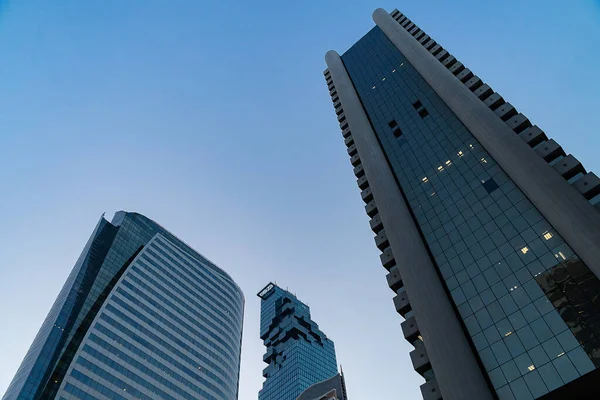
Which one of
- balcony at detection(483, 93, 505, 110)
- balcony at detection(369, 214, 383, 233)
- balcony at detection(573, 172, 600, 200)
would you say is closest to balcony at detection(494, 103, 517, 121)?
balcony at detection(483, 93, 505, 110)

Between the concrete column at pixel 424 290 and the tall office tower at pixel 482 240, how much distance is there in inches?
5.3

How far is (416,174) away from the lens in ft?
205

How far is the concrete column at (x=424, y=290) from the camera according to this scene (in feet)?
130

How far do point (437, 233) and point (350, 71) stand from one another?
5660 centimetres

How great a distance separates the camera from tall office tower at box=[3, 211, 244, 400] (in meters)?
103

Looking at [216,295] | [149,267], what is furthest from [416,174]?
[216,295]

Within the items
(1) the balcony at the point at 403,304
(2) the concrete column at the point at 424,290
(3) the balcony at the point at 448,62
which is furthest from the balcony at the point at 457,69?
(1) the balcony at the point at 403,304

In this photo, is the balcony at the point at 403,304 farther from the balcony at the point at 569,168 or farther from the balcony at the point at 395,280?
the balcony at the point at 569,168

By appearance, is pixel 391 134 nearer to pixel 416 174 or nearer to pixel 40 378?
pixel 416 174

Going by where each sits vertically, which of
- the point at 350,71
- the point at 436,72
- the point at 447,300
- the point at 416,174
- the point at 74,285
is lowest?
the point at 447,300

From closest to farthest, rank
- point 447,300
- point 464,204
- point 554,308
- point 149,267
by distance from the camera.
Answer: point 554,308
point 447,300
point 464,204
point 149,267

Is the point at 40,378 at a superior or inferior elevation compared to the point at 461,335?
superior

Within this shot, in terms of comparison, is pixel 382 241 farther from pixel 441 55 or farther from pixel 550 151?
pixel 441 55

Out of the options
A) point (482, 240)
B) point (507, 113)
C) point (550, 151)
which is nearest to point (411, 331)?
point (482, 240)
